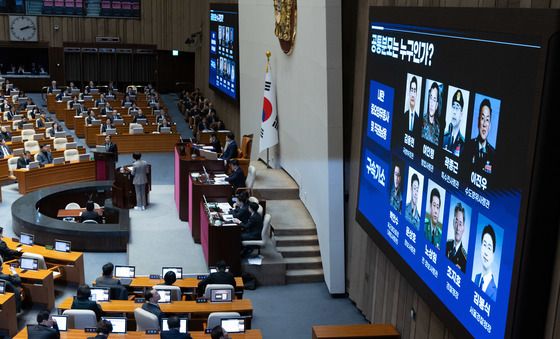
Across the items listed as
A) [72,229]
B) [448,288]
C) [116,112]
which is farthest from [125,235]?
[116,112]

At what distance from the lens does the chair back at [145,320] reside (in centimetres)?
882

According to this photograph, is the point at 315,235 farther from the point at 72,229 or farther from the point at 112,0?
the point at 112,0

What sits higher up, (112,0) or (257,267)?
(112,0)

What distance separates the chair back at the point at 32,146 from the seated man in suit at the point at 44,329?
12257mm

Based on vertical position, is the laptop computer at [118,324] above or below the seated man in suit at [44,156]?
above

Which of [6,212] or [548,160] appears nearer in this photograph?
[548,160]

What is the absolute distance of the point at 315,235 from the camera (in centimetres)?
1313

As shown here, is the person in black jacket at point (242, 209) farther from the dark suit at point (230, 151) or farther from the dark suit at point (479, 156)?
the dark suit at point (479, 156)

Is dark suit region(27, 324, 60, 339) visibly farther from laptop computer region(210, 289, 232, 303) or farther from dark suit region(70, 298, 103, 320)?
laptop computer region(210, 289, 232, 303)

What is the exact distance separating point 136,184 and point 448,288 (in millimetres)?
9530

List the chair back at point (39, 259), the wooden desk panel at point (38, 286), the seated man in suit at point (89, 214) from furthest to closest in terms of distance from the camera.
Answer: the seated man in suit at point (89, 214) → the chair back at point (39, 259) → the wooden desk panel at point (38, 286)

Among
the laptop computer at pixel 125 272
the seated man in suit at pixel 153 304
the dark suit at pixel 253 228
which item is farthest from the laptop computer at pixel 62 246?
the seated man in suit at pixel 153 304

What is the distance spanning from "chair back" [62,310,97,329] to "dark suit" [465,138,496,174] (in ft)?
15.9

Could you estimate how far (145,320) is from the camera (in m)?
8.88
